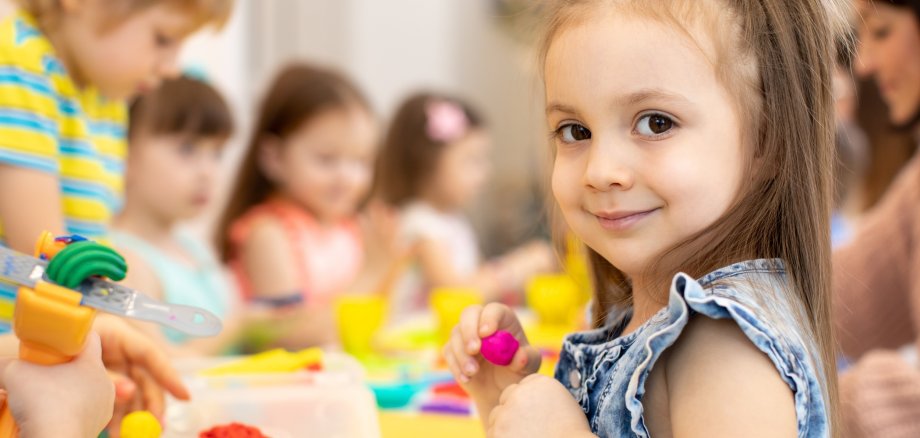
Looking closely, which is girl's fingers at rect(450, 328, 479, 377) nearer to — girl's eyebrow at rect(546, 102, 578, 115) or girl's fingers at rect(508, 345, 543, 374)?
girl's fingers at rect(508, 345, 543, 374)

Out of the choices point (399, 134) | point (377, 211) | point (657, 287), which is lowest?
point (657, 287)

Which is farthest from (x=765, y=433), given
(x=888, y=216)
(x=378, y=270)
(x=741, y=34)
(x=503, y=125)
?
(x=503, y=125)

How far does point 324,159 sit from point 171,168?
1.69ft

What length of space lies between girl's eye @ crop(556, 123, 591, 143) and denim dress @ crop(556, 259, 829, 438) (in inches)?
5.7

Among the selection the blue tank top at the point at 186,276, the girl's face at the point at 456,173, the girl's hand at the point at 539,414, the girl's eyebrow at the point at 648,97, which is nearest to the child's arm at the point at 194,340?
the blue tank top at the point at 186,276

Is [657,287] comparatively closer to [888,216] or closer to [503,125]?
[888,216]

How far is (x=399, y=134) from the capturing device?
275cm

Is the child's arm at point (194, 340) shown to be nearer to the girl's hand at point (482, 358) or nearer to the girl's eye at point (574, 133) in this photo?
the girl's hand at point (482, 358)

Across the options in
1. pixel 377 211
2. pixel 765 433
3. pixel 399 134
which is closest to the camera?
pixel 765 433

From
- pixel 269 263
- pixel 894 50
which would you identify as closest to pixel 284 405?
pixel 894 50

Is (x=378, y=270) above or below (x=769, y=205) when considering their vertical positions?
above

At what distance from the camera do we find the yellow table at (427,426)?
97 cm

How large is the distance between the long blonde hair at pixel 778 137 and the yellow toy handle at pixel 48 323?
42cm

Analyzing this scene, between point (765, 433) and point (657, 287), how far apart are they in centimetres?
18
